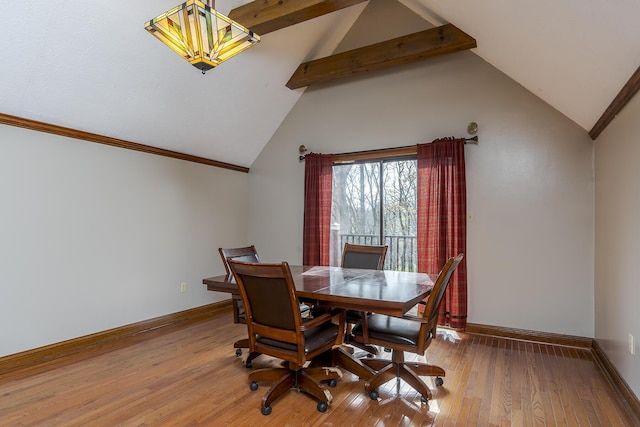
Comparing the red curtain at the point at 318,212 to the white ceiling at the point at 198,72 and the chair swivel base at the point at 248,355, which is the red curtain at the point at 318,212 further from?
the chair swivel base at the point at 248,355

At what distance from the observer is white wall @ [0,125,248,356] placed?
2.85 metres

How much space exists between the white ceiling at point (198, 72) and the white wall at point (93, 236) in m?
0.30

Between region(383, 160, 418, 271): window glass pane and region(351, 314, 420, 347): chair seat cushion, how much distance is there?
173cm

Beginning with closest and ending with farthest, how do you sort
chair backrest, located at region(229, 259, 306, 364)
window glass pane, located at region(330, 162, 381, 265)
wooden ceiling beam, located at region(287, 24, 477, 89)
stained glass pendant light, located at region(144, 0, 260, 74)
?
stained glass pendant light, located at region(144, 0, 260, 74)
chair backrest, located at region(229, 259, 306, 364)
wooden ceiling beam, located at region(287, 24, 477, 89)
window glass pane, located at region(330, 162, 381, 265)

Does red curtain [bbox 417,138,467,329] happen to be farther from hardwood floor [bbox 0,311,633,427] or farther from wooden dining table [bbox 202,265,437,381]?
wooden dining table [bbox 202,265,437,381]

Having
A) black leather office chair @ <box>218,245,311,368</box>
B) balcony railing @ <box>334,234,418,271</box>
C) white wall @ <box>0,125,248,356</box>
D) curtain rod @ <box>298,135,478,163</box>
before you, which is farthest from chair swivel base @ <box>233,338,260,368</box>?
curtain rod @ <box>298,135,478,163</box>

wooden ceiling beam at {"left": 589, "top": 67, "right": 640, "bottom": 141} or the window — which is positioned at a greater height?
wooden ceiling beam at {"left": 589, "top": 67, "right": 640, "bottom": 141}

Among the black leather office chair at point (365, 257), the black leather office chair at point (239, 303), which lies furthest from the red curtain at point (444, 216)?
the black leather office chair at point (239, 303)

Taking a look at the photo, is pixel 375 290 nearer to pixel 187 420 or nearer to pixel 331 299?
pixel 331 299

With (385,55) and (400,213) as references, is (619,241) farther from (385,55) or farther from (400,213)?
(385,55)

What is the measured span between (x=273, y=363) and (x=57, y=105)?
287cm

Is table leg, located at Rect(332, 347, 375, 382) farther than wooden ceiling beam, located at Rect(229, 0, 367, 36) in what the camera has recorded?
No

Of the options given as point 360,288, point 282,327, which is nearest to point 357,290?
point 360,288

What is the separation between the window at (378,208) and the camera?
4.12 metres
